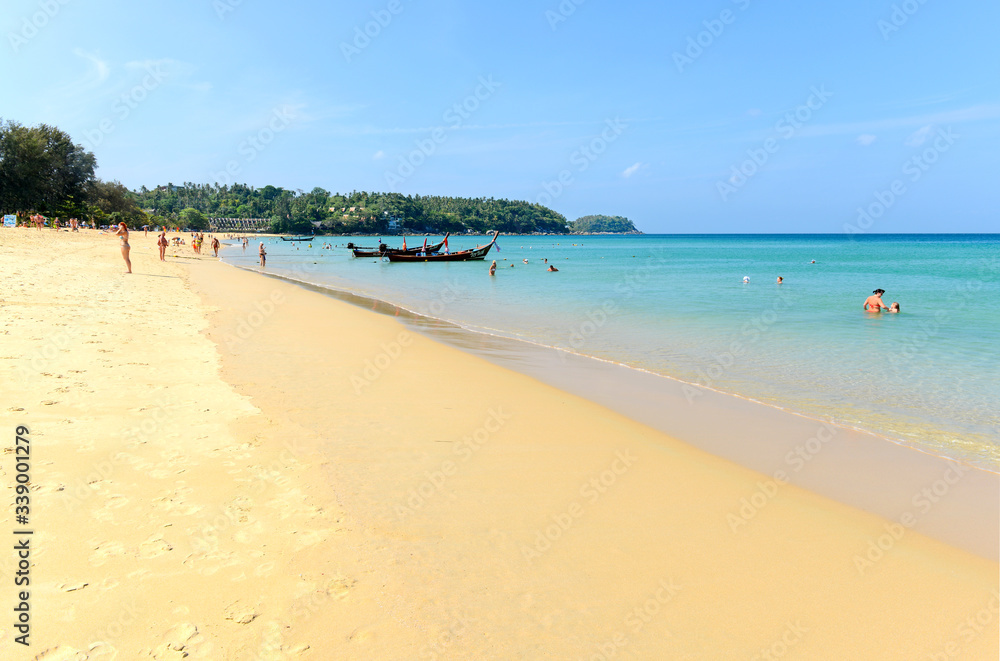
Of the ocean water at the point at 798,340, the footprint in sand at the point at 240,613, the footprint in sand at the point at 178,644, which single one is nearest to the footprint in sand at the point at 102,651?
the footprint in sand at the point at 178,644

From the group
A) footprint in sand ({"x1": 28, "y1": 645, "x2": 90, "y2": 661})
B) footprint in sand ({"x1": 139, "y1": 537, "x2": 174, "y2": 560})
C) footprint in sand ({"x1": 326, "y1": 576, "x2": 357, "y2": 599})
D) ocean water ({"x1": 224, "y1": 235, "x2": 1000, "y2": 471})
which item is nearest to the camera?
footprint in sand ({"x1": 28, "y1": 645, "x2": 90, "y2": 661})

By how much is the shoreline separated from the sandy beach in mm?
232

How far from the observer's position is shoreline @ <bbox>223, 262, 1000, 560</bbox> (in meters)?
4.91

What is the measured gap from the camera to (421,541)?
3832 millimetres

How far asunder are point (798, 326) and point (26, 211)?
263ft

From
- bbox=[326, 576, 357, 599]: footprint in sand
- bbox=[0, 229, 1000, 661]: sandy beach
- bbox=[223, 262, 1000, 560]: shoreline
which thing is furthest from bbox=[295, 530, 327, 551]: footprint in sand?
bbox=[223, 262, 1000, 560]: shoreline

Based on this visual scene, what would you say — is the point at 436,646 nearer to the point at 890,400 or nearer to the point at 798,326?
A: the point at 890,400

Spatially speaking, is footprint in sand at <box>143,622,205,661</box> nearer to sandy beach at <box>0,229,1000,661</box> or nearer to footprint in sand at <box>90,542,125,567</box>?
sandy beach at <box>0,229,1000,661</box>

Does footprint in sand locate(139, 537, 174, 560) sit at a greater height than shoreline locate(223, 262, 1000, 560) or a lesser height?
greater

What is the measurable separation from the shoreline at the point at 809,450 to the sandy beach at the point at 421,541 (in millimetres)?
232

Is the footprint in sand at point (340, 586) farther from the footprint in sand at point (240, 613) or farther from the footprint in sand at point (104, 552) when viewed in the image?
the footprint in sand at point (104, 552)

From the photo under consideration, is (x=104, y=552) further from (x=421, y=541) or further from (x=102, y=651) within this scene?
(x=421, y=541)

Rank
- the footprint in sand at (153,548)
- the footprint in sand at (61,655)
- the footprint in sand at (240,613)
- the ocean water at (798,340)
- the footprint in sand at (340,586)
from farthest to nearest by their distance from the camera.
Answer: the ocean water at (798,340) < the footprint in sand at (153,548) < the footprint in sand at (340,586) < the footprint in sand at (240,613) < the footprint in sand at (61,655)

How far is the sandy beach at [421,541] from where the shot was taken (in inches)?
114
